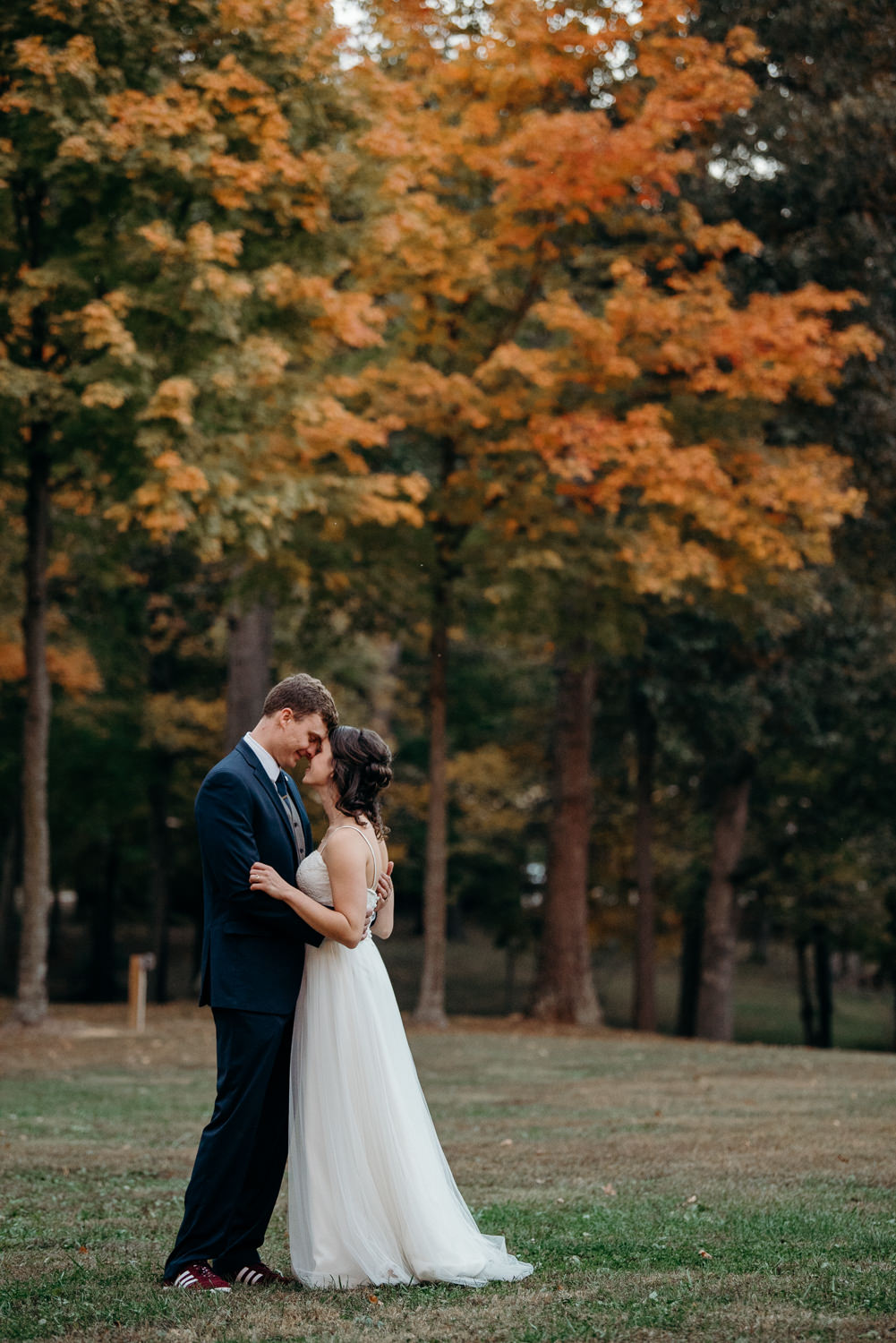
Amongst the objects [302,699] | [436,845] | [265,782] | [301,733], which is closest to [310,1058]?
[265,782]

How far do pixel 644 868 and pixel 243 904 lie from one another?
62.5 feet

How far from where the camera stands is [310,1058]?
5309 millimetres

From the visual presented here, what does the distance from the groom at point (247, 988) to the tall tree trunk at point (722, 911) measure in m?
19.7

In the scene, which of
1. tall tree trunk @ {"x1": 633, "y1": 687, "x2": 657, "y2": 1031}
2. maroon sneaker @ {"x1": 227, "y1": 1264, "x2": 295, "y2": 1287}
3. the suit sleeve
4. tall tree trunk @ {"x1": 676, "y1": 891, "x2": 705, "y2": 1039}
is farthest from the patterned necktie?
tall tree trunk @ {"x1": 676, "y1": 891, "x2": 705, "y2": 1039}

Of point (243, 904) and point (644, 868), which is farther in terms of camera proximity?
point (644, 868)

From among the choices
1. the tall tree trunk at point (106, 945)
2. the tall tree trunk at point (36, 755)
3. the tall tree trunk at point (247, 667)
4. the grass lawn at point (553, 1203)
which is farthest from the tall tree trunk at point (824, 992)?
the tall tree trunk at point (36, 755)

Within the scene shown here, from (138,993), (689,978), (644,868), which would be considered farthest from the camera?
(689,978)

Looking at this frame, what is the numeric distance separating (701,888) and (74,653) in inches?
487

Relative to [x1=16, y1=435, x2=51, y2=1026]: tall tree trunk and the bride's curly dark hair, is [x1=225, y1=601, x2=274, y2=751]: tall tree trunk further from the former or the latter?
the bride's curly dark hair

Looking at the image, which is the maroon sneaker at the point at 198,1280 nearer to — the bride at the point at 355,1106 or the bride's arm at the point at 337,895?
the bride at the point at 355,1106

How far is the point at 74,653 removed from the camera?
24328mm

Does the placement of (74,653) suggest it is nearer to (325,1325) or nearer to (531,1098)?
(531,1098)

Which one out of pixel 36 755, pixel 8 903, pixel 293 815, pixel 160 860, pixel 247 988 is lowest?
pixel 8 903

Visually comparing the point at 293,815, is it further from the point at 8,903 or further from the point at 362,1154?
the point at 8,903
